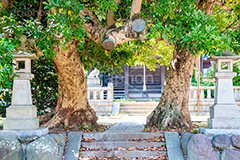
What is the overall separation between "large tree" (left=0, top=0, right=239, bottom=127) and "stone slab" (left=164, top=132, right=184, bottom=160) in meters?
0.90

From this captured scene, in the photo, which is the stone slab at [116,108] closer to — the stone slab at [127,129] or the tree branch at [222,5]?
the stone slab at [127,129]

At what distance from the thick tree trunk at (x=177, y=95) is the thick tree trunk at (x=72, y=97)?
6.98ft

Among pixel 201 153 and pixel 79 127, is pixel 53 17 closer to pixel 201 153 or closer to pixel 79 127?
pixel 79 127

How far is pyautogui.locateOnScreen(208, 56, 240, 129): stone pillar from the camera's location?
559cm

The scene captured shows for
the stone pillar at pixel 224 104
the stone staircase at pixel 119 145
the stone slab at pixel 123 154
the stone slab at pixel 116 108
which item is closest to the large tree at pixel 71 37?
the stone staircase at pixel 119 145

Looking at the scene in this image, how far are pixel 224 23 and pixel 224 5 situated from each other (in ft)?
2.30

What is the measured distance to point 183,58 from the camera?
281 inches

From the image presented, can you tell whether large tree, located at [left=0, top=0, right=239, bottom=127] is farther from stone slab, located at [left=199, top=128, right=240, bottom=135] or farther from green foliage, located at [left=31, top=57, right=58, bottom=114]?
stone slab, located at [left=199, top=128, right=240, bottom=135]

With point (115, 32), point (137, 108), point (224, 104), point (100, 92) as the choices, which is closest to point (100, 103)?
point (100, 92)

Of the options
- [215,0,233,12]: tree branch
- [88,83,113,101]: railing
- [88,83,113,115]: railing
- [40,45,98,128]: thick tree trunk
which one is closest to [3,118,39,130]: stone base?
[40,45,98,128]: thick tree trunk

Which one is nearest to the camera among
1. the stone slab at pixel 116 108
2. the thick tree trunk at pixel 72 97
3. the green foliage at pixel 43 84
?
the thick tree trunk at pixel 72 97

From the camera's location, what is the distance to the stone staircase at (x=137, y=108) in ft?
44.0

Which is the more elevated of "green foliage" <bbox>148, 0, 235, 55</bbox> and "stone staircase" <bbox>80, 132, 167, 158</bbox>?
"green foliage" <bbox>148, 0, 235, 55</bbox>

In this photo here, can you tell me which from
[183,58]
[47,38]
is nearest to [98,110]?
[183,58]
